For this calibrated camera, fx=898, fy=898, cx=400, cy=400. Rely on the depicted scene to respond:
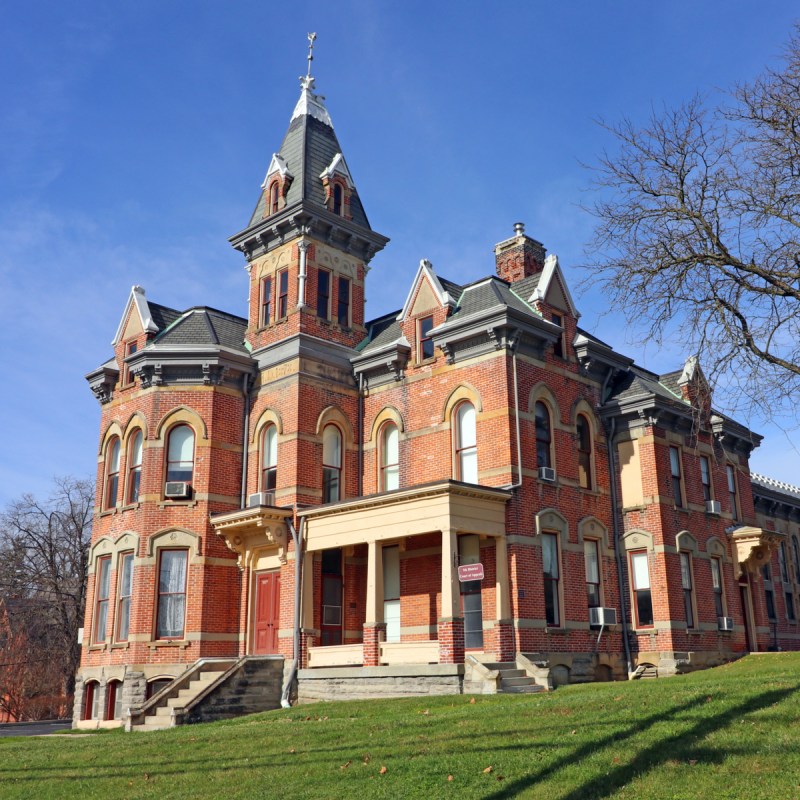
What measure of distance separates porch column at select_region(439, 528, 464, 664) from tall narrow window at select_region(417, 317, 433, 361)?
696cm

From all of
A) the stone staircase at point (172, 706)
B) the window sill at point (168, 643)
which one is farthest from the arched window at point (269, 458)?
the stone staircase at point (172, 706)

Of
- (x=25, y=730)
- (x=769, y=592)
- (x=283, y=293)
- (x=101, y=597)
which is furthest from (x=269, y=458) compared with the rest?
(x=769, y=592)

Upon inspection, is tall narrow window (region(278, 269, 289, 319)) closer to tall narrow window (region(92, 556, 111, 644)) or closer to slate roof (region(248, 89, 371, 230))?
slate roof (region(248, 89, 371, 230))

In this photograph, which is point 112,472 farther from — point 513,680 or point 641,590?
point 641,590

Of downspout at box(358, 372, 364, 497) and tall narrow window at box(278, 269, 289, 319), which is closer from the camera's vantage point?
downspout at box(358, 372, 364, 497)

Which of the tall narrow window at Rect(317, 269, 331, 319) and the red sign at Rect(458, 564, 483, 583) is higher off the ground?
the tall narrow window at Rect(317, 269, 331, 319)

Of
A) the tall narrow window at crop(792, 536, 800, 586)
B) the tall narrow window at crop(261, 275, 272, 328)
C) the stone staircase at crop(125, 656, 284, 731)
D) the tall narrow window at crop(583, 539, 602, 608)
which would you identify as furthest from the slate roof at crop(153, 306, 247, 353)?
the tall narrow window at crop(792, 536, 800, 586)

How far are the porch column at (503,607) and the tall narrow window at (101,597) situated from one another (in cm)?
1224

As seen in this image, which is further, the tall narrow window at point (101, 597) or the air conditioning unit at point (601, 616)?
the tall narrow window at point (101, 597)

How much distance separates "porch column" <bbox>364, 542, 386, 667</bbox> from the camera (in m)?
22.3

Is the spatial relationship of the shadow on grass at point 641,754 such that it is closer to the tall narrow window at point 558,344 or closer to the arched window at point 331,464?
the tall narrow window at point 558,344

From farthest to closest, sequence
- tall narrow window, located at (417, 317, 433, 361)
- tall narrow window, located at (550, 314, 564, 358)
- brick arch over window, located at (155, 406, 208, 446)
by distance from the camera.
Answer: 1. brick arch over window, located at (155, 406, 208, 446)
2. tall narrow window, located at (417, 317, 433, 361)
3. tall narrow window, located at (550, 314, 564, 358)

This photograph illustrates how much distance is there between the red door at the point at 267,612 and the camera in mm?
25828

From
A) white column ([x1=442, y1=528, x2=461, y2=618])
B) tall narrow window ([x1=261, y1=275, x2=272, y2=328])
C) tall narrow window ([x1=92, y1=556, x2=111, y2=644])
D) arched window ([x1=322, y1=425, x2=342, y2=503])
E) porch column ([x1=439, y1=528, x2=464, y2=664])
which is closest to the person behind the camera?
porch column ([x1=439, y1=528, x2=464, y2=664])
